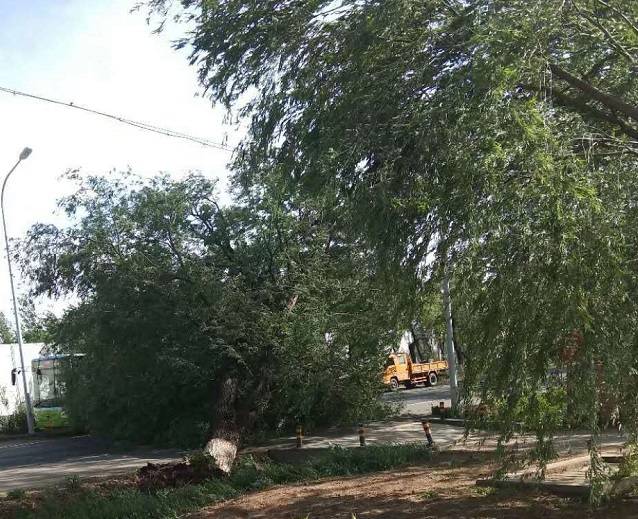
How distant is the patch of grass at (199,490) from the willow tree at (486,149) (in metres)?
6.01

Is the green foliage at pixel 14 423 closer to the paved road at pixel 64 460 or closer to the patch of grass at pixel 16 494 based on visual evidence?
the paved road at pixel 64 460

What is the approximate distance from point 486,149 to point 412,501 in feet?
18.2

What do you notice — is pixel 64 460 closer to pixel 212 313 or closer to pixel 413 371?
pixel 212 313

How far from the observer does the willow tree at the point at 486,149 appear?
6262 mm

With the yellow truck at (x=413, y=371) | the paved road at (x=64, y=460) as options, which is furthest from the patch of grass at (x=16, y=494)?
the yellow truck at (x=413, y=371)

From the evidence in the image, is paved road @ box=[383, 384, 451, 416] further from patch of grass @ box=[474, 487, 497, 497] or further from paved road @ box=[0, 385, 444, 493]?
patch of grass @ box=[474, 487, 497, 497]

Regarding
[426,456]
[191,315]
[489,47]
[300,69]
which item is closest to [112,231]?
[191,315]

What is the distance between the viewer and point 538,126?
641 centimetres

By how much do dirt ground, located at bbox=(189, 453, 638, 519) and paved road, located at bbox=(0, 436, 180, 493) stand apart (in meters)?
6.19

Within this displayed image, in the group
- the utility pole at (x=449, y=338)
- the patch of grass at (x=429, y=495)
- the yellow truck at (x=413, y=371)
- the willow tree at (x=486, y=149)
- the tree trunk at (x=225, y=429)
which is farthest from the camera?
the yellow truck at (x=413, y=371)

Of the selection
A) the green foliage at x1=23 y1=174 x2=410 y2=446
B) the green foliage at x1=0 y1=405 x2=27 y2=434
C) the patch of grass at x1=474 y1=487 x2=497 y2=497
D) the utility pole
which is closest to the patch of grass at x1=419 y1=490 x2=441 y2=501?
the patch of grass at x1=474 y1=487 x2=497 y2=497

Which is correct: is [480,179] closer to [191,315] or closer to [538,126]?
[538,126]

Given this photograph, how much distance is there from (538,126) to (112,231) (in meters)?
14.8

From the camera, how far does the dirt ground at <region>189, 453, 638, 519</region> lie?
8.73m
